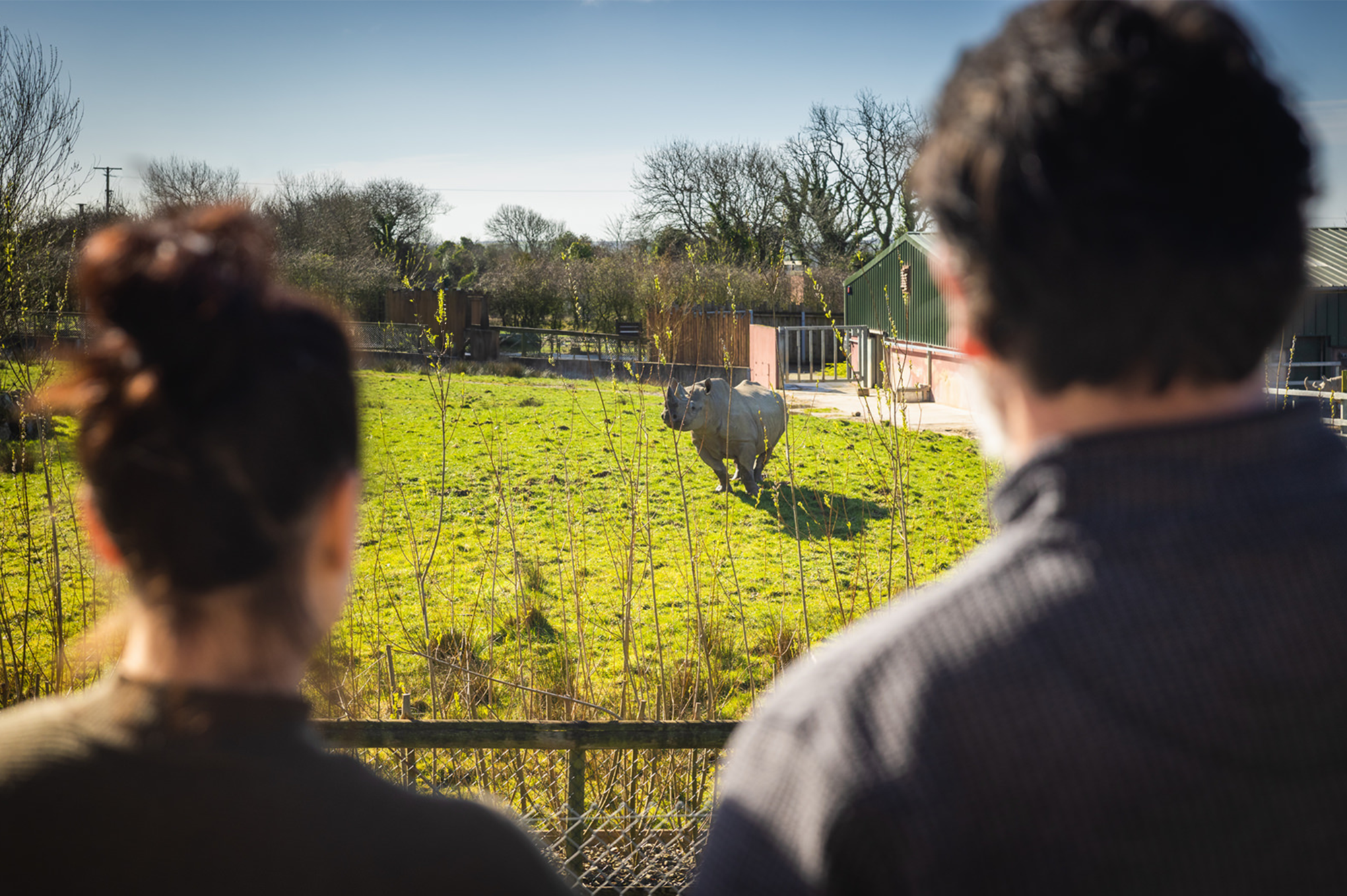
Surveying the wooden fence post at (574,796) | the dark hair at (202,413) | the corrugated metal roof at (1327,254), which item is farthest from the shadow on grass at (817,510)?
the dark hair at (202,413)

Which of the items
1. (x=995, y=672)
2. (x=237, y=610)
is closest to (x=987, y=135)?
(x=995, y=672)

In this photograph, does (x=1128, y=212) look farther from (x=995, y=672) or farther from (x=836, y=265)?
(x=836, y=265)

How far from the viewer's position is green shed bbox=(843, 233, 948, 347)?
78.5 feet

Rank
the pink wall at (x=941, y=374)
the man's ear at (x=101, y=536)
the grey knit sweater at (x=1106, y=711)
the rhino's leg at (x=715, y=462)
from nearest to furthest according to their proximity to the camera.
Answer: the grey knit sweater at (x=1106, y=711), the man's ear at (x=101, y=536), the rhino's leg at (x=715, y=462), the pink wall at (x=941, y=374)

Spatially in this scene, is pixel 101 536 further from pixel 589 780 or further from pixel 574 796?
pixel 589 780

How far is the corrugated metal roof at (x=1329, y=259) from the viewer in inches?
804

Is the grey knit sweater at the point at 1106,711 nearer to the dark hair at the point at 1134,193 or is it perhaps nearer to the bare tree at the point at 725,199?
the dark hair at the point at 1134,193

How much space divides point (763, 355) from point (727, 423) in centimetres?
1603

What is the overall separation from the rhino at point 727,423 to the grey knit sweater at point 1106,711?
1106 centimetres

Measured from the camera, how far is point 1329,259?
22.0 meters

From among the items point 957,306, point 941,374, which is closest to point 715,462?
point 941,374

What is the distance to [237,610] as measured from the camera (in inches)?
39.7

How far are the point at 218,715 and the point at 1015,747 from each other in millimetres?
800

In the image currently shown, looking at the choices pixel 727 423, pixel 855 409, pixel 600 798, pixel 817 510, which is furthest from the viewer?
pixel 855 409
